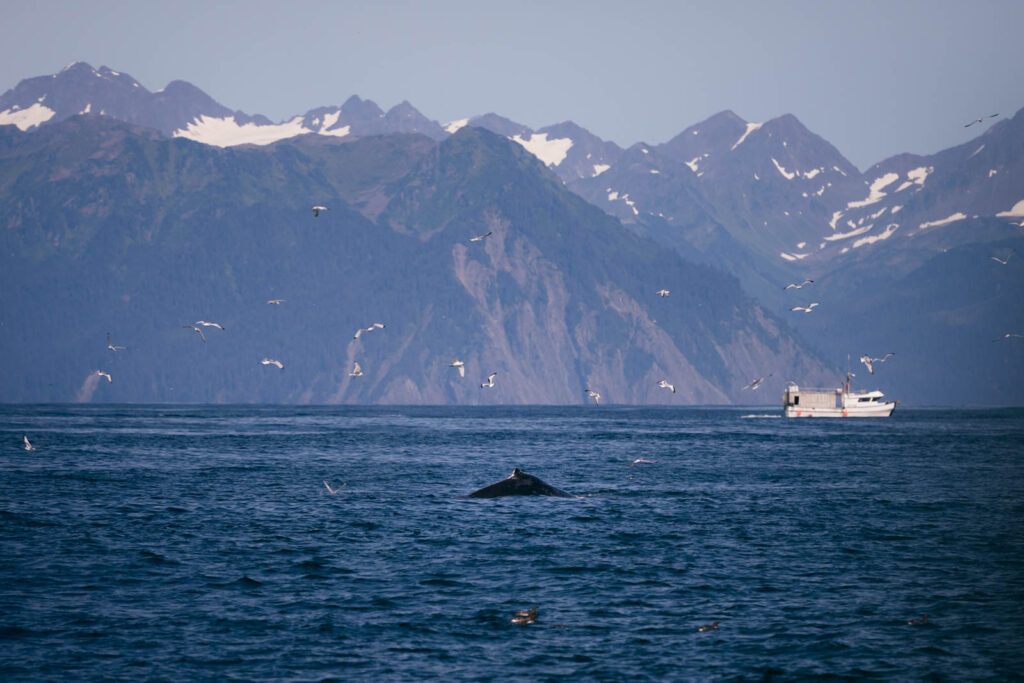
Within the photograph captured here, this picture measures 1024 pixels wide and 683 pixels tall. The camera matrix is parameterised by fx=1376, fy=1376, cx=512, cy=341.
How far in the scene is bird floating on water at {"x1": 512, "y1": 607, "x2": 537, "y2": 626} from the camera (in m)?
40.1

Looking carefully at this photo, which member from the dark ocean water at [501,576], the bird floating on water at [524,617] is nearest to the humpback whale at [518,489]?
the dark ocean water at [501,576]

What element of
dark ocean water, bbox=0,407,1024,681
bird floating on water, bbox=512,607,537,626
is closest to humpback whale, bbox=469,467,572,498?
dark ocean water, bbox=0,407,1024,681

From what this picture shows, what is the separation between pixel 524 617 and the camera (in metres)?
40.5

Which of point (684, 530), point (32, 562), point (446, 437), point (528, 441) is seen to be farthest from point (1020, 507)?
point (446, 437)

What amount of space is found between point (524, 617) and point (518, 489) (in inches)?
1341

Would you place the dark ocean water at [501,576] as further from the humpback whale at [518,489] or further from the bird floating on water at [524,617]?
the humpback whale at [518,489]

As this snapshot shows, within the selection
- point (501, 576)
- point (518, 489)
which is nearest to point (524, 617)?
point (501, 576)

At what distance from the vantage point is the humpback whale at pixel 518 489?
244ft

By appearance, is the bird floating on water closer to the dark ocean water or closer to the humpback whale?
the dark ocean water

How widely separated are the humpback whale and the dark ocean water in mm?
1746

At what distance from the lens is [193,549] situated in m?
53.8

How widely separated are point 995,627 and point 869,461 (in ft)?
249

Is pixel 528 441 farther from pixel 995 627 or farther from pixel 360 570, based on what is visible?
pixel 995 627

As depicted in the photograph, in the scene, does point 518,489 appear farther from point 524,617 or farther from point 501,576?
point 524,617
